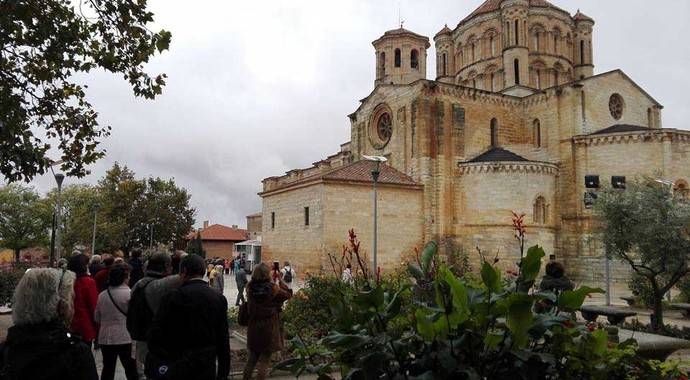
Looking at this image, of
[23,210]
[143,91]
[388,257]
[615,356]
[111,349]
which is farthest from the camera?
[23,210]

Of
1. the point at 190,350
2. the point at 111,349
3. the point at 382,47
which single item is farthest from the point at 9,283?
the point at 382,47

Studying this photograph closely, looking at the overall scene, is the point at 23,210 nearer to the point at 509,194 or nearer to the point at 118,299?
the point at 509,194

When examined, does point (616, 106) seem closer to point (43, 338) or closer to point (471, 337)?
point (471, 337)

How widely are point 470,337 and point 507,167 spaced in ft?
81.2

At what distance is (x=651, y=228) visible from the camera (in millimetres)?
12078

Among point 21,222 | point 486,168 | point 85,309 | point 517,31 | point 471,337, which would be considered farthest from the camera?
point 21,222

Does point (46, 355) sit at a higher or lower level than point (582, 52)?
lower

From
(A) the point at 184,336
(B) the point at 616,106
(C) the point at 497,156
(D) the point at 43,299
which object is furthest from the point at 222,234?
(D) the point at 43,299

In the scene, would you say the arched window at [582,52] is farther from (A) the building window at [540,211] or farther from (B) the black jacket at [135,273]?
(B) the black jacket at [135,273]

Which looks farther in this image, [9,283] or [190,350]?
[9,283]

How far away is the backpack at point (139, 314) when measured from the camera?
5281 millimetres

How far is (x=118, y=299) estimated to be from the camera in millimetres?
6191

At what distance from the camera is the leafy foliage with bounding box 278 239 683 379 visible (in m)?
3.01

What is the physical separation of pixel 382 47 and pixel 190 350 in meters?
33.0
